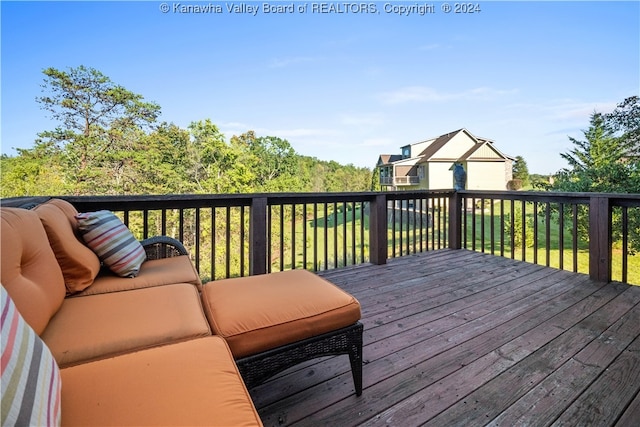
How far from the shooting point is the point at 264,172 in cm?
1942

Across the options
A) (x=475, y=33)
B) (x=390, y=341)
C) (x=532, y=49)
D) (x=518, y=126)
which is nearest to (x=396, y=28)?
(x=475, y=33)

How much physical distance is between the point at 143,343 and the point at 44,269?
0.60 metres

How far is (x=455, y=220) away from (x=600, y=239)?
66.6 inches

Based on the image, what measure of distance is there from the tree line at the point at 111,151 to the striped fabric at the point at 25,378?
1294 centimetres

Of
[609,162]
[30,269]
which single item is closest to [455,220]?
[30,269]

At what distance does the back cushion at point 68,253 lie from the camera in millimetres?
1450

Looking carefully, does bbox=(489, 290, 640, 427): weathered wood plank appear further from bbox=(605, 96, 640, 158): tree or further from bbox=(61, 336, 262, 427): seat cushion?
bbox=(605, 96, 640, 158): tree

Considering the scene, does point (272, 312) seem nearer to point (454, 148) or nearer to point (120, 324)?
point (120, 324)

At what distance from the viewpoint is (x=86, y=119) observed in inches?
474

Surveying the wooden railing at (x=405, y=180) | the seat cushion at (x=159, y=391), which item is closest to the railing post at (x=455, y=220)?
the seat cushion at (x=159, y=391)

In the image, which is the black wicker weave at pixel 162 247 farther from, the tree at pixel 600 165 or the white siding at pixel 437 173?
the white siding at pixel 437 173

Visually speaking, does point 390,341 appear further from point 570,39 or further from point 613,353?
point 570,39

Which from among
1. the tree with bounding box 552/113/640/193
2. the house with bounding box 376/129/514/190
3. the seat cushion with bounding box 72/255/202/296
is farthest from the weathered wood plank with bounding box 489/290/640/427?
the house with bounding box 376/129/514/190

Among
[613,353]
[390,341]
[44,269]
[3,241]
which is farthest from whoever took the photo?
[390,341]
